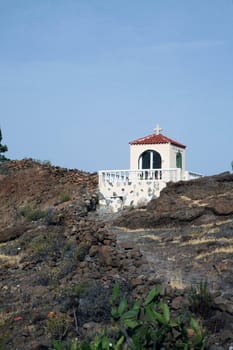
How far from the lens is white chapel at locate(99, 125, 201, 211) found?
21.3 m

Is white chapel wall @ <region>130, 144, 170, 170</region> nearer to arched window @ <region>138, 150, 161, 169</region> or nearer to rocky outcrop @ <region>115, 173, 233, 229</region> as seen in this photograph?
arched window @ <region>138, 150, 161, 169</region>

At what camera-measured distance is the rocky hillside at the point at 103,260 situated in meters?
9.56

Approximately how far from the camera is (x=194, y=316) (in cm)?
926

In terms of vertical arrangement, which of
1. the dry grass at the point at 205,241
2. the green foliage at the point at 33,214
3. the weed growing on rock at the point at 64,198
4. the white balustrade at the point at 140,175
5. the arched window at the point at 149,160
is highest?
the arched window at the point at 149,160

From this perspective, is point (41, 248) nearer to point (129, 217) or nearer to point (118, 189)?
point (129, 217)

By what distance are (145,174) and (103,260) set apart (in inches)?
385

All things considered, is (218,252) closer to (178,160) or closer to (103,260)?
(103,260)

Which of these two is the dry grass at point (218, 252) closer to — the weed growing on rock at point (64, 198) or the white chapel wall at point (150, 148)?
the weed growing on rock at point (64, 198)

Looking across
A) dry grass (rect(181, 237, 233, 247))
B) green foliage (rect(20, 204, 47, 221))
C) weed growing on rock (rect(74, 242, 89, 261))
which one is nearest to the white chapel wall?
green foliage (rect(20, 204, 47, 221))

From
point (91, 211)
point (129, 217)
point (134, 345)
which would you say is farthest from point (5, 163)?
point (134, 345)

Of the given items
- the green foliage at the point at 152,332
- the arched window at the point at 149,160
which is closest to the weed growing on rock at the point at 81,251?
the green foliage at the point at 152,332

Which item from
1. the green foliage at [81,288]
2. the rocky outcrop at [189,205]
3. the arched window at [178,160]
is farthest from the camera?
the arched window at [178,160]

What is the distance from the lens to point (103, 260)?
41.7 feet

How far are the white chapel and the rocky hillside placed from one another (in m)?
0.74
